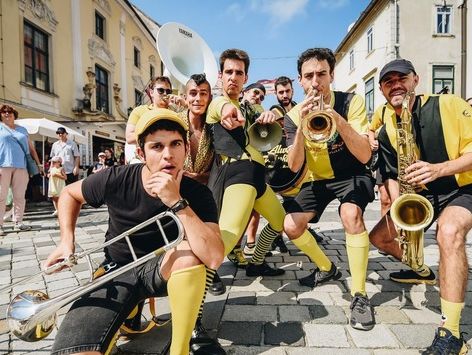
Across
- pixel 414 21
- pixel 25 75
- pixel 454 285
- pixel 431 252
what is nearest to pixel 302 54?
pixel 454 285

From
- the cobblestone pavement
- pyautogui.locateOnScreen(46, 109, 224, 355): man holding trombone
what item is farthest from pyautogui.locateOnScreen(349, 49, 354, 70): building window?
pyautogui.locateOnScreen(46, 109, 224, 355): man holding trombone

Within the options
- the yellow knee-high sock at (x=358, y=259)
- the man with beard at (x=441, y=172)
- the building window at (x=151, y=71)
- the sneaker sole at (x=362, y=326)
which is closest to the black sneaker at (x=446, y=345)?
the man with beard at (x=441, y=172)

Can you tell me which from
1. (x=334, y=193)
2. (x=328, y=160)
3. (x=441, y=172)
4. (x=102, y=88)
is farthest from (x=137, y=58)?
(x=441, y=172)

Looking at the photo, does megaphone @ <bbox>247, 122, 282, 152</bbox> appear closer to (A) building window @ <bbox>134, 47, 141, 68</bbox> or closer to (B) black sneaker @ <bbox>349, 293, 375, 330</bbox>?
(B) black sneaker @ <bbox>349, 293, 375, 330</bbox>

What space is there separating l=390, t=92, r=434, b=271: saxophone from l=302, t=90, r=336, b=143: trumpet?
1.76 feet

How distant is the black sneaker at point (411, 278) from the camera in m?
3.13

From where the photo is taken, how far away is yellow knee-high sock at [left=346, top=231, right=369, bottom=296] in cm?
264

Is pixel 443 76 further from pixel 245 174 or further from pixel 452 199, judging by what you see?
pixel 245 174

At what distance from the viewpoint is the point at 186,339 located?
1.81 meters

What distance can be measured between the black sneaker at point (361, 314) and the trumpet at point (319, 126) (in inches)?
47.4

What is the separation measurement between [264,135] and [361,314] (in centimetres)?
155

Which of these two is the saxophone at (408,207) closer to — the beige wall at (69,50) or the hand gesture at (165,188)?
the hand gesture at (165,188)

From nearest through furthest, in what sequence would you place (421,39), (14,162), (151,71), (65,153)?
1. (14,162)
2. (65,153)
3. (421,39)
4. (151,71)

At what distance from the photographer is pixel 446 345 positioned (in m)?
1.98
